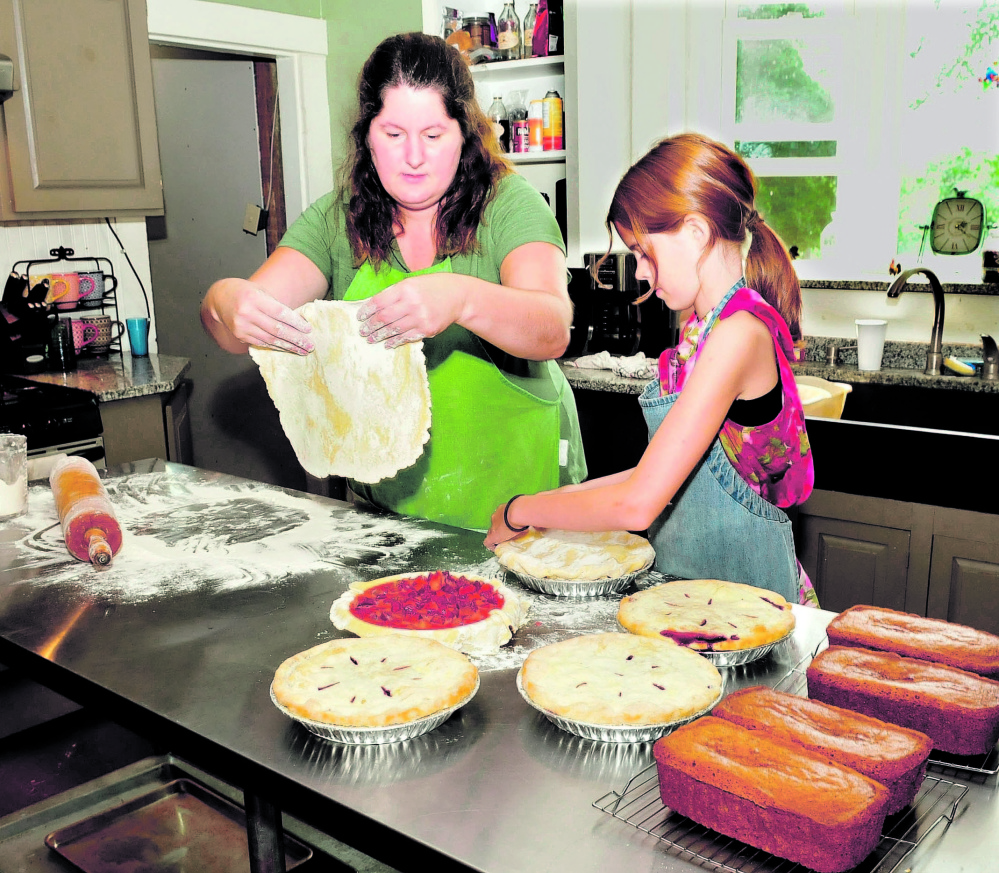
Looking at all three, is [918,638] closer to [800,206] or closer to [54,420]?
[54,420]

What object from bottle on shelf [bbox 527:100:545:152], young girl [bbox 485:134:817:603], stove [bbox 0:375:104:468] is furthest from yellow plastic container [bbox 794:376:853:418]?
stove [bbox 0:375:104:468]

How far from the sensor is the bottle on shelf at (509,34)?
4012 mm

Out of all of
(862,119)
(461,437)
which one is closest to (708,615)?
(461,437)

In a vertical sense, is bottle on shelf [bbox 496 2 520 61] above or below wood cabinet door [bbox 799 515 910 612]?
above

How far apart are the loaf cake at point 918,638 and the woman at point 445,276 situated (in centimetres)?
73

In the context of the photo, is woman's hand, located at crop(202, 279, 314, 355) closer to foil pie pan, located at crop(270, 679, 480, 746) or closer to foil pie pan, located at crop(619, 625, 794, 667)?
foil pie pan, located at crop(270, 679, 480, 746)

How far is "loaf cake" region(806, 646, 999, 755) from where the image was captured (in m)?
0.90

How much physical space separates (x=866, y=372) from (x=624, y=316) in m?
0.94

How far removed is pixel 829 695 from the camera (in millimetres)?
988

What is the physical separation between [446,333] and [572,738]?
105 centimetres

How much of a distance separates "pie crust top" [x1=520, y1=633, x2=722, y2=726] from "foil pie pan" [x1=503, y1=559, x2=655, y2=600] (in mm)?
192

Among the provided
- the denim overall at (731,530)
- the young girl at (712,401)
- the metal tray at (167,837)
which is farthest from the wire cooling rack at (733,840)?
the metal tray at (167,837)

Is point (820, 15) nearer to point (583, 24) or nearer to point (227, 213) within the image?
point (583, 24)

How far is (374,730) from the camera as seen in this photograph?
3.09ft
